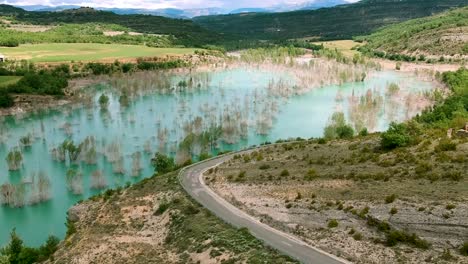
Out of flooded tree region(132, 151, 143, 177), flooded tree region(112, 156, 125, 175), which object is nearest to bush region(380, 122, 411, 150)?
flooded tree region(132, 151, 143, 177)

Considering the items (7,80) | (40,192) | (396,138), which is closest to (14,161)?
(40,192)

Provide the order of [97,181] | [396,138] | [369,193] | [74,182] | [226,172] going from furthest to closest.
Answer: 1. [97,181]
2. [74,182]
3. [226,172]
4. [396,138]
5. [369,193]

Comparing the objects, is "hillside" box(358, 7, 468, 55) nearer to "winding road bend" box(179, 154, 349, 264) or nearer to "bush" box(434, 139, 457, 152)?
"bush" box(434, 139, 457, 152)

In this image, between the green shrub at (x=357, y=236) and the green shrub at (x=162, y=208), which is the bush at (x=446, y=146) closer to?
the green shrub at (x=357, y=236)

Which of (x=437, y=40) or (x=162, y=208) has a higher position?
(x=437, y=40)

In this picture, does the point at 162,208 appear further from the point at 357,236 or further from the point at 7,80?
the point at 7,80
